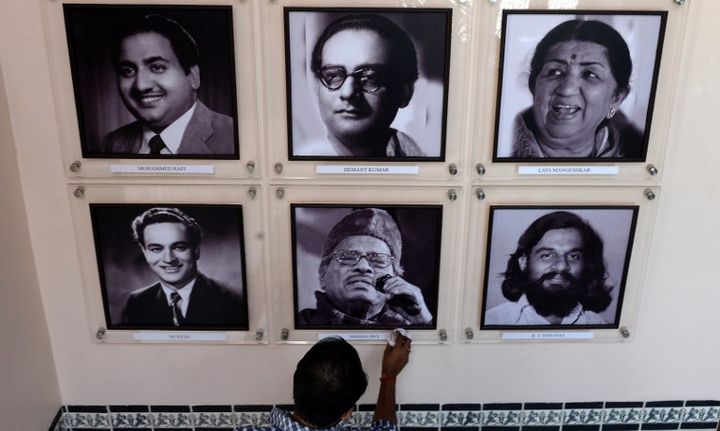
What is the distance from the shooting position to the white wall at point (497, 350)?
3.85 feet

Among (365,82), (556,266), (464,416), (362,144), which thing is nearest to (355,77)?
(365,82)

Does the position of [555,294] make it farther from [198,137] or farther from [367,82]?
[198,137]

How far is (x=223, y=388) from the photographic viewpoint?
4.41ft

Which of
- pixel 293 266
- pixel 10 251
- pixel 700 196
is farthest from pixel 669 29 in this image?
pixel 10 251

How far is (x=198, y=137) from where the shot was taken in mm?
1130

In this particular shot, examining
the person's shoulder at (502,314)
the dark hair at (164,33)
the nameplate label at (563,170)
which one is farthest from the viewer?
the person's shoulder at (502,314)

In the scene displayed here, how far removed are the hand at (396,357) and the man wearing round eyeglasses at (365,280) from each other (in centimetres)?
5

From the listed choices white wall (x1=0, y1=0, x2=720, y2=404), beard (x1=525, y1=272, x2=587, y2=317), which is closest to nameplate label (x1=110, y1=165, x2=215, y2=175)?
white wall (x1=0, y1=0, x2=720, y2=404)

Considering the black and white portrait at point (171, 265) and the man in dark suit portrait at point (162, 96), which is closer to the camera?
the man in dark suit portrait at point (162, 96)

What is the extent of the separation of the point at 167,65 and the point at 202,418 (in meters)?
0.83

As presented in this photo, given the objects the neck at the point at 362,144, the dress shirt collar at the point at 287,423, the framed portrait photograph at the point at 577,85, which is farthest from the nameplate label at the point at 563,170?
the dress shirt collar at the point at 287,423

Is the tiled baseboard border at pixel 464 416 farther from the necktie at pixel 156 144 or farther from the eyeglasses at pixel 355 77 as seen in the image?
the eyeglasses at pixel 355 77

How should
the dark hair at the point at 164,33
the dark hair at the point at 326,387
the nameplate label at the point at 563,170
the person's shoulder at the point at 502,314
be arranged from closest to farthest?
the dark hair at the point at 326,387, the dark hair at the point at 164,33, the nameplate label at the point at 563,170, the person's shoulder at the point at 502,314

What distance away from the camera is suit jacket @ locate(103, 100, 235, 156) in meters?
1.12
